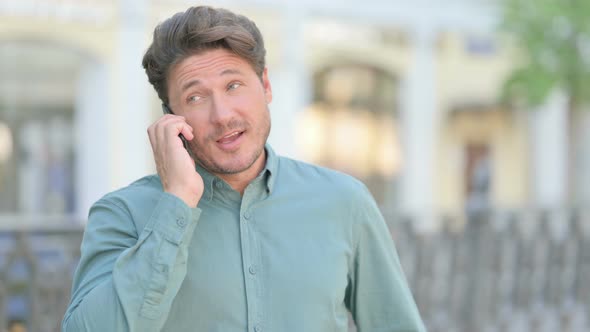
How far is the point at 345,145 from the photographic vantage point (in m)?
14.2

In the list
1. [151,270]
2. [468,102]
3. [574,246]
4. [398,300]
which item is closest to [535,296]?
[574,246]

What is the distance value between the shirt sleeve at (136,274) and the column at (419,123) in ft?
40.1

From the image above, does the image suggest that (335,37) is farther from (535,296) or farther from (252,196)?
(252,196)

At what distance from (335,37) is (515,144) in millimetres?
4944

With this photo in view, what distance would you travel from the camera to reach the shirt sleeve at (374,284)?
1968 millimetres

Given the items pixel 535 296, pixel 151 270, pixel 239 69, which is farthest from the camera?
pixel 535 296

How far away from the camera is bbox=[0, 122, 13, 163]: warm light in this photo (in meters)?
11.1

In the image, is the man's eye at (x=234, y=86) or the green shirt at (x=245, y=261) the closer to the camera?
the green shirt at (x=245, y=261)

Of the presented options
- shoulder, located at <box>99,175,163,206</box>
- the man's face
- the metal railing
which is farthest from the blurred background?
the man's face

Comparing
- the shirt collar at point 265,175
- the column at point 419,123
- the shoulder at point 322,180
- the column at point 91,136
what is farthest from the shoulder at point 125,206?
the column at point 419,123

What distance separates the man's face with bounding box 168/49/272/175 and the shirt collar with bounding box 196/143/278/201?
0.02m

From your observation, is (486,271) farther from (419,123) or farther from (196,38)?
(419,123)

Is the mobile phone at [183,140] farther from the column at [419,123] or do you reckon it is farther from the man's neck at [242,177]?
the column at [419,123]

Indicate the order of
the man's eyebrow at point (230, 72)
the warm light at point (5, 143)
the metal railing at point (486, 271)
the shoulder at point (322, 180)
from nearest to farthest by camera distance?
the man's eyebrow at point (230, 72) → the shoulder at point (322, 180) → the metal railing at point (486, 271) → the warm light at point (5, 143)
